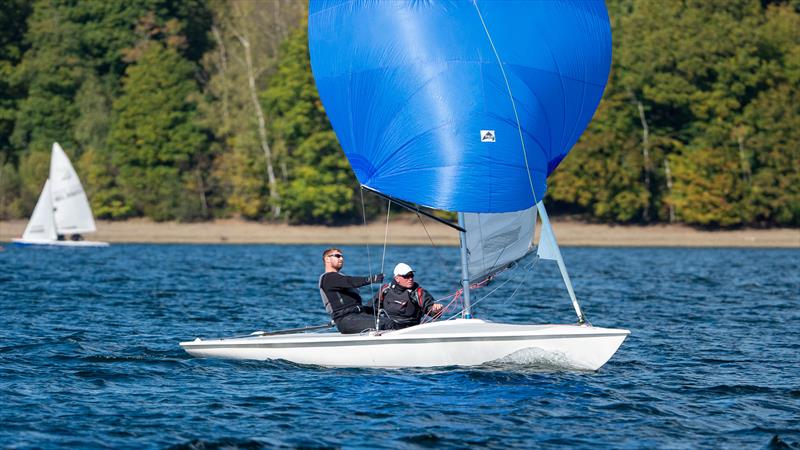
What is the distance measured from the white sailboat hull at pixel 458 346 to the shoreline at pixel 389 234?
4744 cm

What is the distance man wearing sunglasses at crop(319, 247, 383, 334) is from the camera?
18.4m

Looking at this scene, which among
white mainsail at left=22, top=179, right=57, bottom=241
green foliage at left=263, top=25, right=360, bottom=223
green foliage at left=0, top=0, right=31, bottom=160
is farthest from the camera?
green foliage at left=0, top=0, right=31, bottom=160

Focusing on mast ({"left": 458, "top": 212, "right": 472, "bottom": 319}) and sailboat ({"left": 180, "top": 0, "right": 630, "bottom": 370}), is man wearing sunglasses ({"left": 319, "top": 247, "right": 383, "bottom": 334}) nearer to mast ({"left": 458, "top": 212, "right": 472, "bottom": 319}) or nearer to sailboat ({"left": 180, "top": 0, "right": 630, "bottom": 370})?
sailboat ({"left": 180, "top": 0, "right": 630, "bottom": 370})

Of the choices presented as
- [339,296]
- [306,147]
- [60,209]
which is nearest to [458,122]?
[339,296]

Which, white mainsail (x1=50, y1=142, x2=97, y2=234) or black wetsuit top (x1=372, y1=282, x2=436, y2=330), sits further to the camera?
white mainsail (x1=50, y1=142, x2=97, y2=234)

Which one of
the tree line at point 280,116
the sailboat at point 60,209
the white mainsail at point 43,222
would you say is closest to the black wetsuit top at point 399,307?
the sailboat at point 60,209

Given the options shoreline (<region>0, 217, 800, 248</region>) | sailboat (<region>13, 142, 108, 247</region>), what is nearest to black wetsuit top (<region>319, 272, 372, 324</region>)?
shoreline (<region>0, 217, 800, 248</region>)

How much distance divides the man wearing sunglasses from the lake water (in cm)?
84

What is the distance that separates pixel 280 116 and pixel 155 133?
9.10 meters

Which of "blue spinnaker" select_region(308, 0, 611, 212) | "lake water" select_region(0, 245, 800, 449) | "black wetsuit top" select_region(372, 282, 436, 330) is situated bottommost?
"lake water" select_region(0, 245, 800, 449)

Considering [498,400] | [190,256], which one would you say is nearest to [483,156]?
[498,400]

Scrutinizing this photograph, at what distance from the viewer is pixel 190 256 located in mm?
56625

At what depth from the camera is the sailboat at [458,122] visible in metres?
18.0

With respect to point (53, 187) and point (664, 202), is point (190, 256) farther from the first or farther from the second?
point (664, 202)
